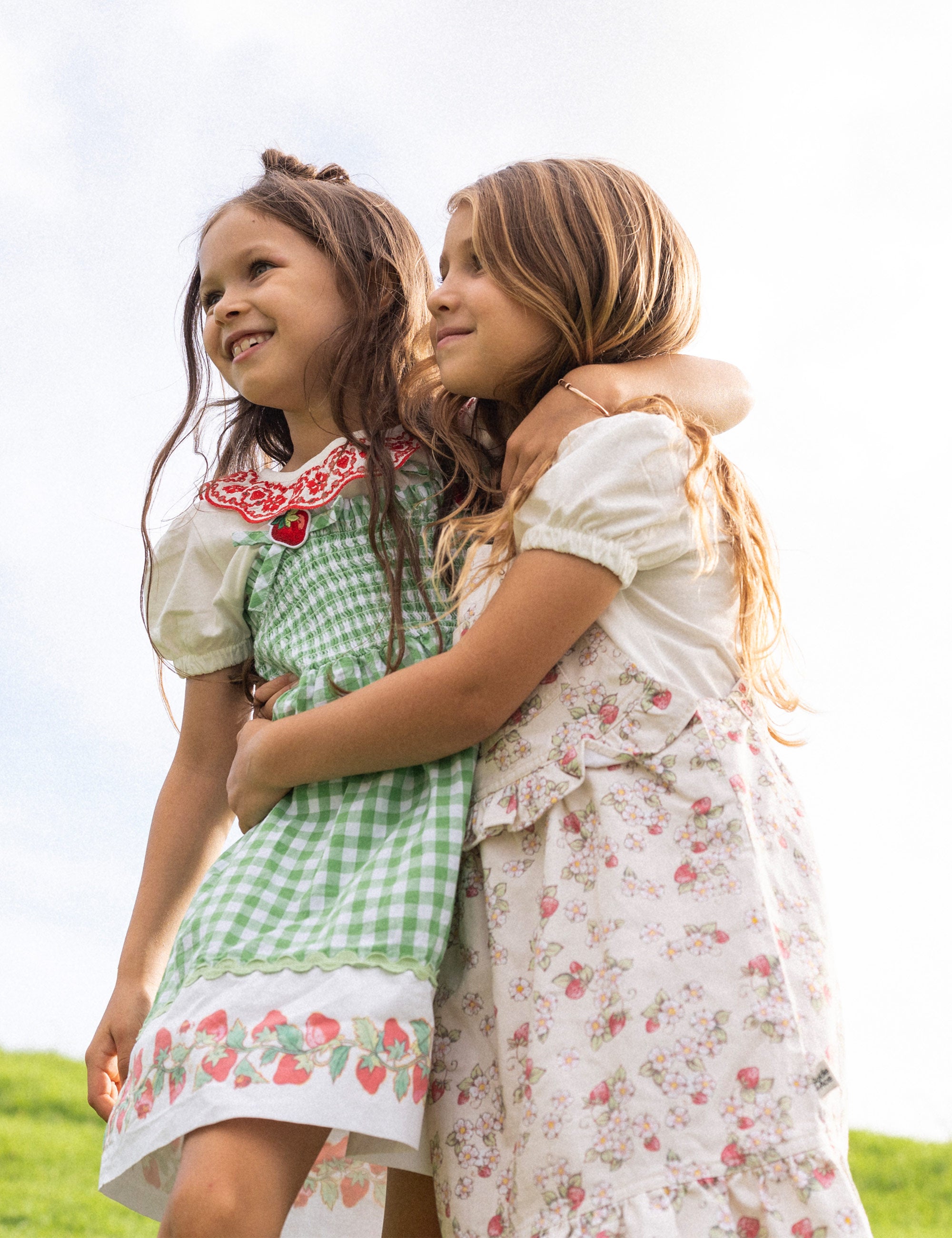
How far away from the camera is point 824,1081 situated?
4.06 feet

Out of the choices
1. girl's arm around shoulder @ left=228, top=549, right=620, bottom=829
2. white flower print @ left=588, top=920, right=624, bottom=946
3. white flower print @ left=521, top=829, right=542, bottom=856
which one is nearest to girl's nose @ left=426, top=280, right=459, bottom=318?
girl's arm around shoulder @ left=228, top=549, right=620, bottom=829

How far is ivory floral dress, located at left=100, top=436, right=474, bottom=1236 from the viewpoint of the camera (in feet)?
4.11

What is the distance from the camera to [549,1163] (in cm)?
122

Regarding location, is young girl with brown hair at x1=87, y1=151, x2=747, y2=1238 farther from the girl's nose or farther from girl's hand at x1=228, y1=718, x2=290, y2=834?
the girl's nose

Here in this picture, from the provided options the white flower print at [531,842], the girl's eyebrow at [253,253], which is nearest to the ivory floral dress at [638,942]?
the white flower print at [531,842]

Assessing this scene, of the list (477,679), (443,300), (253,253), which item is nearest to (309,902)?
(477,679)

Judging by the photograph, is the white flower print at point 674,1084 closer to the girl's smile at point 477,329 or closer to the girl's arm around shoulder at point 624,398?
the girl's arm around shoulder at point 624,398

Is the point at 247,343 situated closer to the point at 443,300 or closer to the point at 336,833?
the point at 443,300

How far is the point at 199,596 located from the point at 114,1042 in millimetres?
702

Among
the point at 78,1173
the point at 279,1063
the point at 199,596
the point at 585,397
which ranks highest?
the point at 585,397

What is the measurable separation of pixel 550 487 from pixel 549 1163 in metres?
0.77

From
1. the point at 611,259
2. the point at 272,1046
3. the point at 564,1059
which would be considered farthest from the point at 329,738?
the point at 611,259

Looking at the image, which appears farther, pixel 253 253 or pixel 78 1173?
pixel 78 1173

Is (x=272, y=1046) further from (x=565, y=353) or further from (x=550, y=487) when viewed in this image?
(x=565, y=353)
